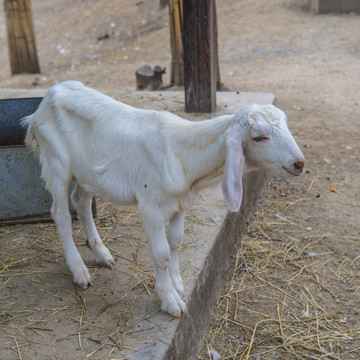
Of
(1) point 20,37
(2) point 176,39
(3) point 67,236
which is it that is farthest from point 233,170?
(1) point 20,37

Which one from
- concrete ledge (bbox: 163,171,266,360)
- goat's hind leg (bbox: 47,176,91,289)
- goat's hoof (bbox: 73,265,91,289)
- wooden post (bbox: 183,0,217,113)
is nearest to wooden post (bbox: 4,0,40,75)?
wooden post (bbox: 183,0,217,113)

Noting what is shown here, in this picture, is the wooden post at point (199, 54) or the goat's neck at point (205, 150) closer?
the goat's neck at point (205, 150)

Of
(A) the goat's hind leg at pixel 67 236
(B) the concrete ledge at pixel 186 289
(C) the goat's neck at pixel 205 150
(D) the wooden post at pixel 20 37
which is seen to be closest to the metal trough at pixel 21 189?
(B) the concrete ledge at pixel 186 289

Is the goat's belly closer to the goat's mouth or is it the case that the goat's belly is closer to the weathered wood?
the goat's mouth

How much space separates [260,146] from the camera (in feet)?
7.80

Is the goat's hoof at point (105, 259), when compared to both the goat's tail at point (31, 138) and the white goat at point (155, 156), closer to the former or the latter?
the white goat at point (155, 156)

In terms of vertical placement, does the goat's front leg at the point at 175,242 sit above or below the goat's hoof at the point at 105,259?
above

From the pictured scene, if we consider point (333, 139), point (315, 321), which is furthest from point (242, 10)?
point (315, 321)

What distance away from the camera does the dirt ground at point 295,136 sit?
11.2ft

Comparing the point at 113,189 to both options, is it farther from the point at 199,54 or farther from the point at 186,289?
the point at 199,54

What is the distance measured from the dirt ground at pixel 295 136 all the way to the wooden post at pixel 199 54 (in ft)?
4.20

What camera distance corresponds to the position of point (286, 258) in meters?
4.18

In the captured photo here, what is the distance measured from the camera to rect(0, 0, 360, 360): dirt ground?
340cm

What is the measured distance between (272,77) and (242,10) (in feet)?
15.3
